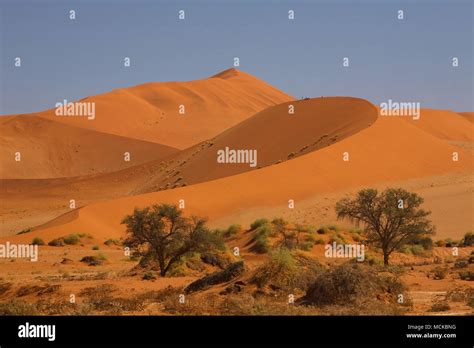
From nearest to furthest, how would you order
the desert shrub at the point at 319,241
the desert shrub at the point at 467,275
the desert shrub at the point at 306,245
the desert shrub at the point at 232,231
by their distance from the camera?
the desert shrub at the point at 467,275 < the desert shrub at the point at 306,245 < the desert shrub at the point at 319,241 < the desert shrub at the point at 232,231

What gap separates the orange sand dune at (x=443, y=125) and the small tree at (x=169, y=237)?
69.5 m

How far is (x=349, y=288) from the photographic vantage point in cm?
1445

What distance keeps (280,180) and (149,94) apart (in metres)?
78.6

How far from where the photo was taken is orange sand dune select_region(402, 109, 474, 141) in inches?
3580

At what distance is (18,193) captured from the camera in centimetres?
7419

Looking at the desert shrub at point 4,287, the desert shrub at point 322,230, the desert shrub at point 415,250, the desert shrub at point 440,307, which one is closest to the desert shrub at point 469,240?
the desert shrub at point 415,250

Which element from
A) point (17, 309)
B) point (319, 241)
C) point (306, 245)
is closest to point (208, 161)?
point (319, 241)

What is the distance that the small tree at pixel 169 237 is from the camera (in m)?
24.0

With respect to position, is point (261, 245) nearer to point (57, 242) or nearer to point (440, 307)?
point (57, 242)

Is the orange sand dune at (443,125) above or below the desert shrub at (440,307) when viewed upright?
above

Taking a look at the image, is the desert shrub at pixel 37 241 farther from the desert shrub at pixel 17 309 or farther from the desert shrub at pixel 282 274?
the desert shrub at pixel 17 309

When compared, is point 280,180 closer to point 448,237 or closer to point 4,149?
point 448,237

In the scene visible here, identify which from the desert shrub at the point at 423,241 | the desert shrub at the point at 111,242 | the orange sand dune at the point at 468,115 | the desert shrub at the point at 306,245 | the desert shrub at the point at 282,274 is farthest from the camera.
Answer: the orange sand dune at the point at 468,115
